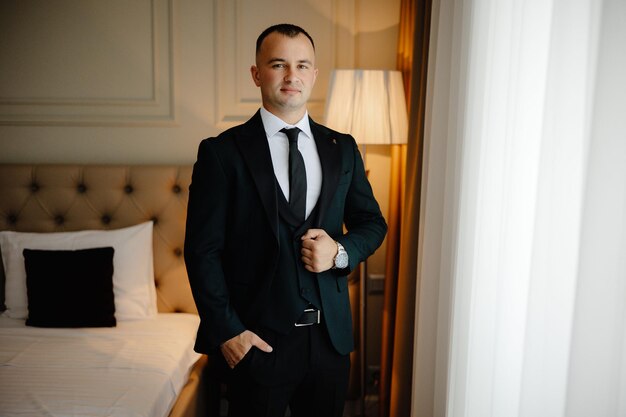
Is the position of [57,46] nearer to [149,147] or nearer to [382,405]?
[149,147]

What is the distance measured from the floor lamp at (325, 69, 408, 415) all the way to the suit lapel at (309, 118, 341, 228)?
425 mm

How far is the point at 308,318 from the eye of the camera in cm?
94

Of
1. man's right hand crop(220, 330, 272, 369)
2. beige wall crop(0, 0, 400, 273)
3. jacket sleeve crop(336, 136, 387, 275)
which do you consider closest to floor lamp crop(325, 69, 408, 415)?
beige wall crop(0, 0, 400, 273)

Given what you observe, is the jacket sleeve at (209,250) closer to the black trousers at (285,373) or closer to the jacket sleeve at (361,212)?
the black trousers at (285,373)

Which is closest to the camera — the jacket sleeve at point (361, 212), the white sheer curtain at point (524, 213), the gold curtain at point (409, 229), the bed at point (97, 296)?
the white sheer curtain at point (524, 213)

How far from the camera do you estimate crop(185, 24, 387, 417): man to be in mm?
914

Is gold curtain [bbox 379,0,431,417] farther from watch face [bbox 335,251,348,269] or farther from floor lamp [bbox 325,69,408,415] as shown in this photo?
watch face [bbox 335,251,348,269]

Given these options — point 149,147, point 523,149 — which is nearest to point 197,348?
point 523,149

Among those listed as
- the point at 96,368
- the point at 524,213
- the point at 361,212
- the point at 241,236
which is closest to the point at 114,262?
the point at 96,368

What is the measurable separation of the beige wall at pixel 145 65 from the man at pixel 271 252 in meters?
0.77

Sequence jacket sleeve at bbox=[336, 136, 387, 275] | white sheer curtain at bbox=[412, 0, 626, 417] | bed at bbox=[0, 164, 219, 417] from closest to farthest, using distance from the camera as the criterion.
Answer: white sheer curtain at bbox=[412, 0, 626, 417], jacket sleeve at bbox=[336, 136, 387, 275], bed at bbox=[0, 164, 219, 417]

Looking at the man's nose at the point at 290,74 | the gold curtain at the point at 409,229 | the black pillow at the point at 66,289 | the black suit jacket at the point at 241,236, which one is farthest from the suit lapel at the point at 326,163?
the black pillow at the point at 66,289

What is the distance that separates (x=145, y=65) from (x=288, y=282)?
3.70 feet

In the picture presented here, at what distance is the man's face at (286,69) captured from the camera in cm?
93
